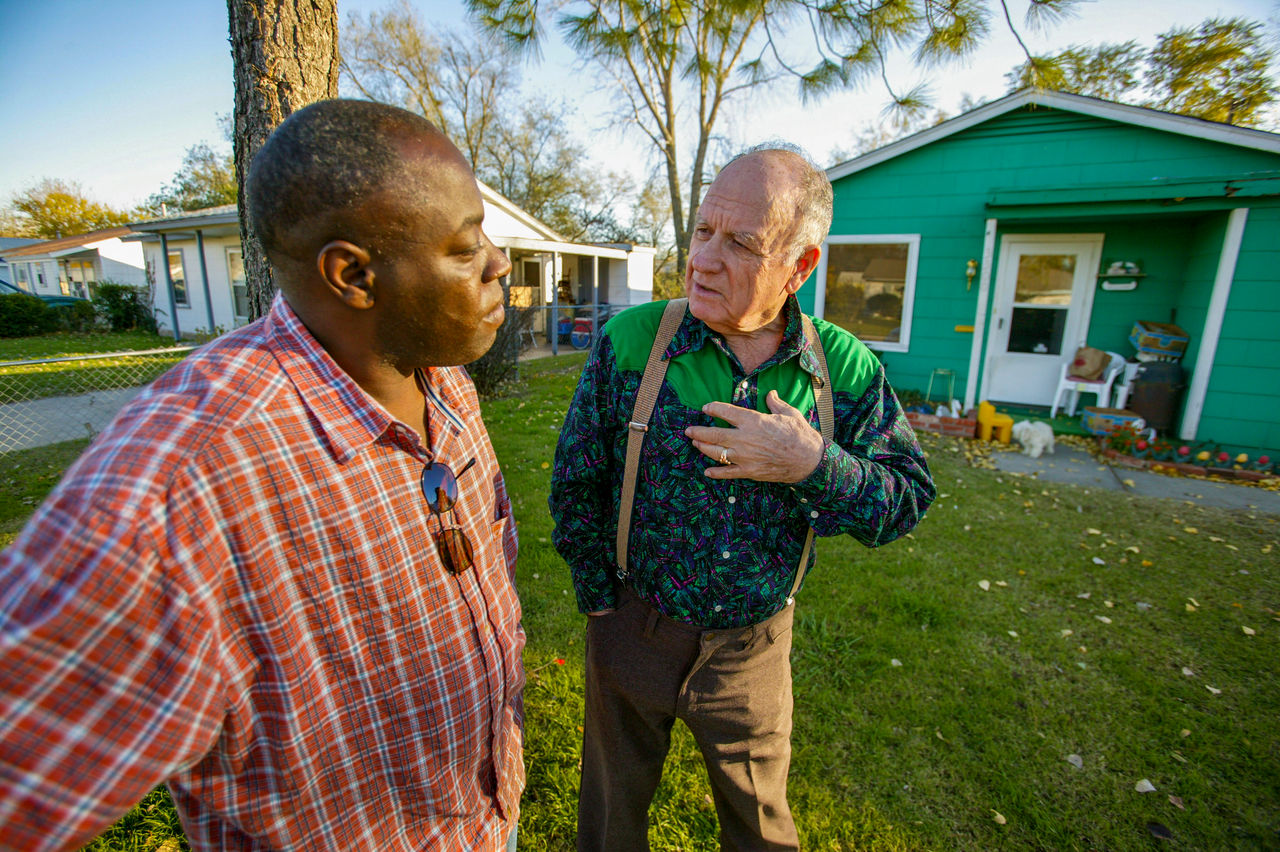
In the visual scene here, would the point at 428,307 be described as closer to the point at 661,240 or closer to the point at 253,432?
the point at 253,432

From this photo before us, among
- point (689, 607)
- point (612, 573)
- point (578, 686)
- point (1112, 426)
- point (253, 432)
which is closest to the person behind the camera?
point (253, 432)

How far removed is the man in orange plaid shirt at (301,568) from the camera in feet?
2.02

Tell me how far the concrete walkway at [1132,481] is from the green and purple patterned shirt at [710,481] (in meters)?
5.30

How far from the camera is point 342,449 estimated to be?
0.89 metres

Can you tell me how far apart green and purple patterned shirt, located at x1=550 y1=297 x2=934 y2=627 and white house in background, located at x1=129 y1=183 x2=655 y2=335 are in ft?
34.1

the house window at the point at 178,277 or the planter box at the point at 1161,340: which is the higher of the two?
the house window at the point at 178,277

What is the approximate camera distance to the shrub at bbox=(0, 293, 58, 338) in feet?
53.8

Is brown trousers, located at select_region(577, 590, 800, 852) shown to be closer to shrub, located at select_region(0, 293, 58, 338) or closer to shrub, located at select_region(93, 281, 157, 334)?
shrub, located at select_region(93, 281, 157, 334)

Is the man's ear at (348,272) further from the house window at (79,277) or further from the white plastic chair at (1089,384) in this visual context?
the house window at (79,277)

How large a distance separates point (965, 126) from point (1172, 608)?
617cm

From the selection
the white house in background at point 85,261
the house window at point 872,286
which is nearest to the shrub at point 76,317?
the white house in background at point 85,261

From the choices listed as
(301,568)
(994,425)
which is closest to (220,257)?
(994,425)

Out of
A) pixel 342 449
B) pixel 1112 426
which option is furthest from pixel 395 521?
pixel 1112 426

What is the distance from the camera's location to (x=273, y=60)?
2.16 meters
